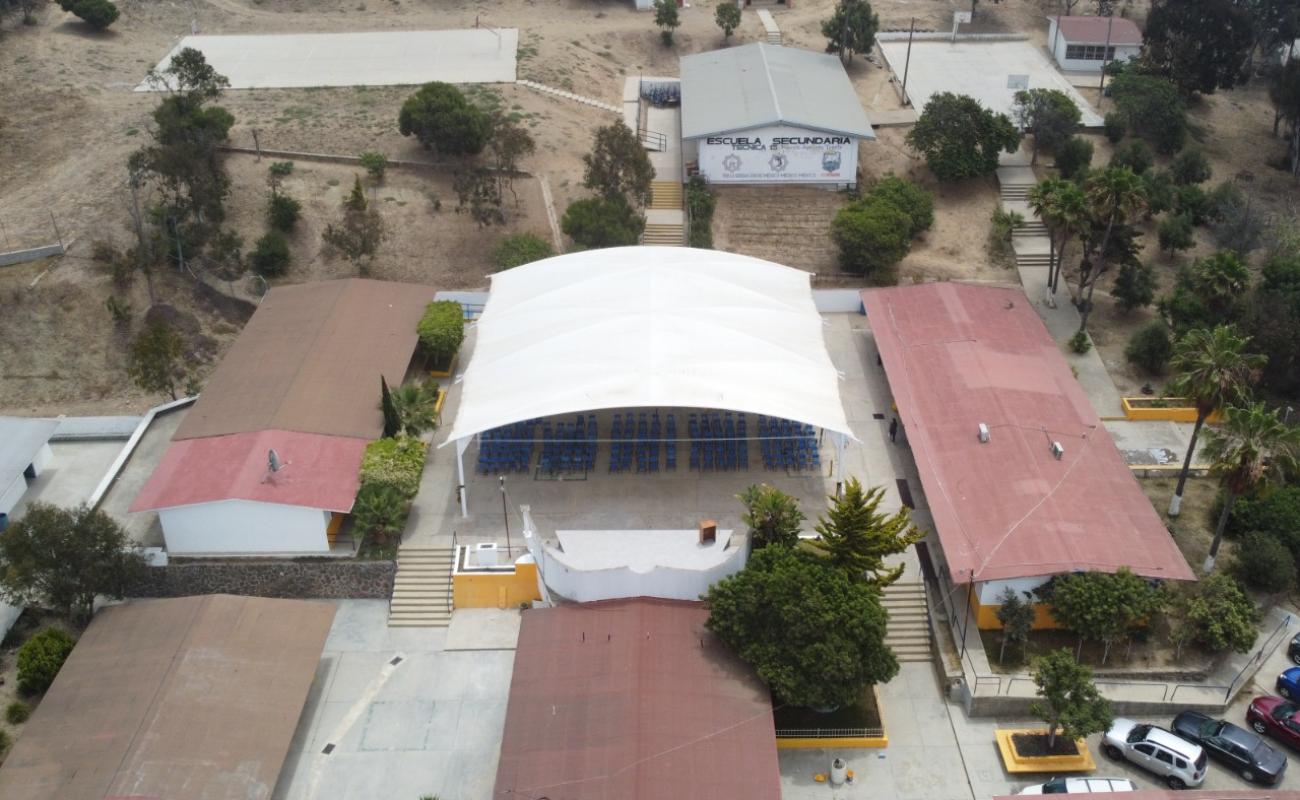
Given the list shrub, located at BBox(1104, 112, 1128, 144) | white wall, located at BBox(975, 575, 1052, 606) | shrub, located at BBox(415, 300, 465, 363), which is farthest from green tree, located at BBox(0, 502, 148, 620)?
shrub, located at BBox(1104, 112, 1128, 144)

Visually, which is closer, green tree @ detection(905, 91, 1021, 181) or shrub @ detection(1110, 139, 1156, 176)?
shrub @ detection(1110, 139, 1156, 176)

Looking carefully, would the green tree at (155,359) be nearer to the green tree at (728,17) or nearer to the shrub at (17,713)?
the shrub at (17,713)

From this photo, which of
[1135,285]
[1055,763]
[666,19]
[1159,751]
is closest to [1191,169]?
[1135,285]

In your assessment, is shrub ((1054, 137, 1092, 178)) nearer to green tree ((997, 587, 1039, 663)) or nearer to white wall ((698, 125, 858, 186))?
white wall ((698, 125, 858, 186))

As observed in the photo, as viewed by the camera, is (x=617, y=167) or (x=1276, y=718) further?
(x=617, y=167)

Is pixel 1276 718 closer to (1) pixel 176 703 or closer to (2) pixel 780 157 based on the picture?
(1) pixel 176 703

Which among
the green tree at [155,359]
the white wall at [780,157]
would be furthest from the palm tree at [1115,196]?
the green tree at [155,359]

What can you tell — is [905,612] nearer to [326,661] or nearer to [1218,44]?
[326,661]
